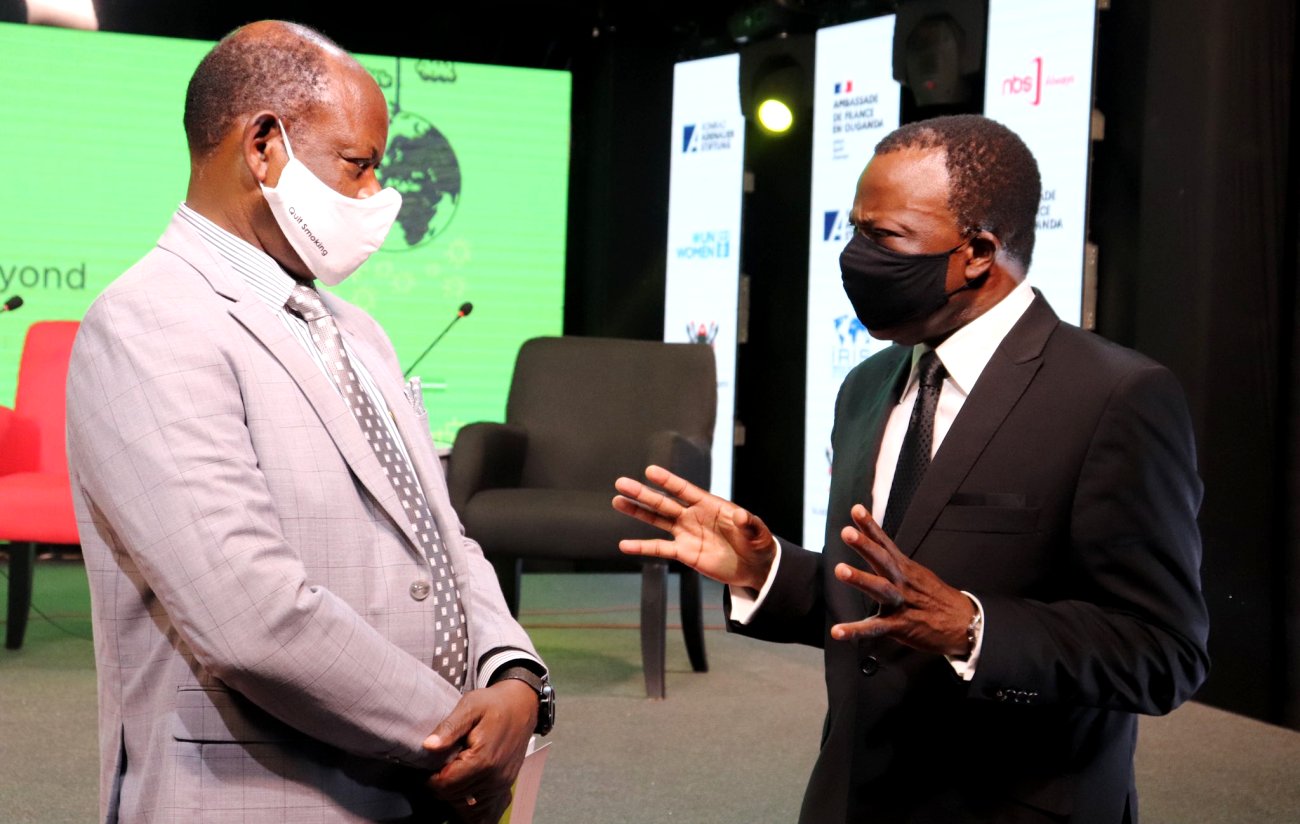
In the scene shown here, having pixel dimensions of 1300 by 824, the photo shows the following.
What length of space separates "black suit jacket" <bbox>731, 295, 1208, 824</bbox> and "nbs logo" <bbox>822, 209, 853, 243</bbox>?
4.78m

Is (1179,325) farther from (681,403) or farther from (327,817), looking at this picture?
(327,817)

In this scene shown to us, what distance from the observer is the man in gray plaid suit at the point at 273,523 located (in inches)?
49.4

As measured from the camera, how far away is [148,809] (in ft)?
4.33

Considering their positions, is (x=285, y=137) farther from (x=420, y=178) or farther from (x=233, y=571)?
(x=420, y=178)

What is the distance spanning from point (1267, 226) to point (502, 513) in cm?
264

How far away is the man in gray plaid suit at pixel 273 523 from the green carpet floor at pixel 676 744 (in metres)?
1.73

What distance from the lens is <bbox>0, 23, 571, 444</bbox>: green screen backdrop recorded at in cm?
686

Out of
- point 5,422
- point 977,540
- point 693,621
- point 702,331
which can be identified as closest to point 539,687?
point 977,540

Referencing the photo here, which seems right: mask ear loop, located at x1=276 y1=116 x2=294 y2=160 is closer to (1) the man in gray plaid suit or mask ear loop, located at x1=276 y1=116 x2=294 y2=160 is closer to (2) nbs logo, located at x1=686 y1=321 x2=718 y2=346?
(1) the man in gray plaid suit

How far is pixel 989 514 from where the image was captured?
150 centimetres

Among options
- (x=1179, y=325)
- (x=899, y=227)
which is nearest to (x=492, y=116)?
(x=1179, y=325)

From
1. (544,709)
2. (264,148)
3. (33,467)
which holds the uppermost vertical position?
(264,148)

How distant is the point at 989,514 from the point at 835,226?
16.4ft

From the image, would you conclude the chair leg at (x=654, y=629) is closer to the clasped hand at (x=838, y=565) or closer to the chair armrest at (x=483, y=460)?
the chair armrest at (x=483, y=460)
